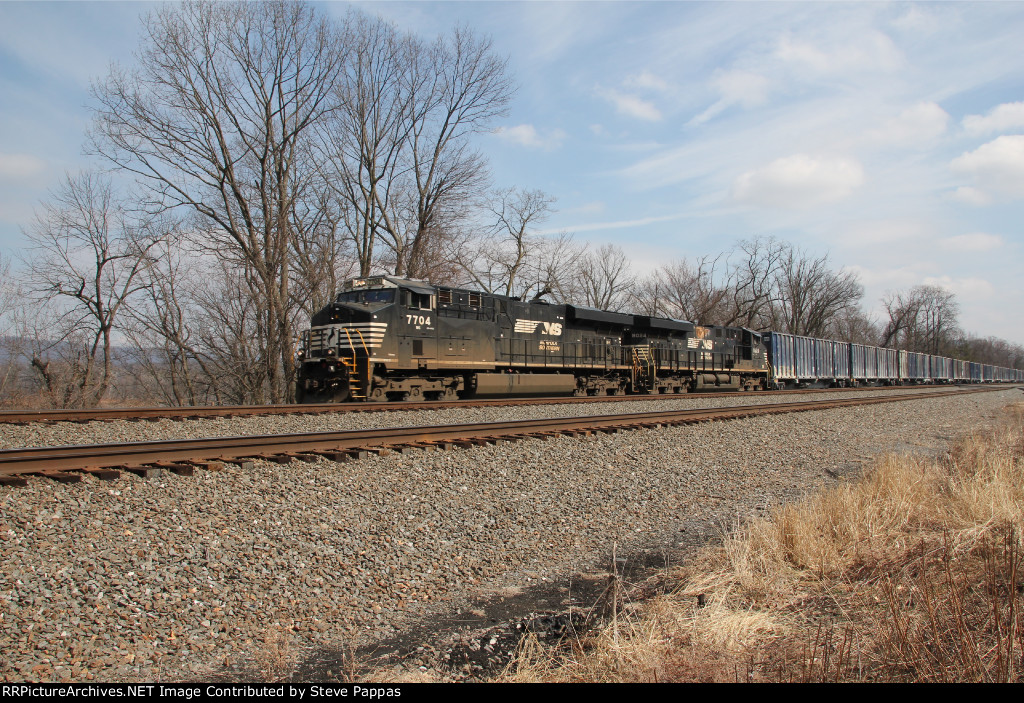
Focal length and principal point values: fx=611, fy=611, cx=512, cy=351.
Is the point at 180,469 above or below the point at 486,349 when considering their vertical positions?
below

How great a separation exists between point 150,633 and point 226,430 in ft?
21.0

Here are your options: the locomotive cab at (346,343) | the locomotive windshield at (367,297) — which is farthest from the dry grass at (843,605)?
the locomotive windshield at (367,297)

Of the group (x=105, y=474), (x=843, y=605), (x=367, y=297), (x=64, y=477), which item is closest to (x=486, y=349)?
(x=367, y=297)

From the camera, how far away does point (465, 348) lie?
1652 cm

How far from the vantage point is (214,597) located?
3.86 m

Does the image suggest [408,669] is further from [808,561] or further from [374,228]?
[374,228]

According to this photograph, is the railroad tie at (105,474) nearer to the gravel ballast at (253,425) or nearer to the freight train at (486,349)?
the gravel ballast at (253,425)

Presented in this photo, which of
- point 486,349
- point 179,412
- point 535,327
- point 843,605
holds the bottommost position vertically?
point 843,605

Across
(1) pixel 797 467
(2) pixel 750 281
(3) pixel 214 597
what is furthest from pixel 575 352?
(2) pixel 750 281

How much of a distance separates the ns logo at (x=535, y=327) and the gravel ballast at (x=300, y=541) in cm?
997

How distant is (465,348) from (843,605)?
516 inches

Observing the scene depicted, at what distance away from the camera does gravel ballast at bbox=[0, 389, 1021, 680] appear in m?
3.42

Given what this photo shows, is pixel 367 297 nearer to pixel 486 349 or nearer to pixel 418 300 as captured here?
pixel 418 300
